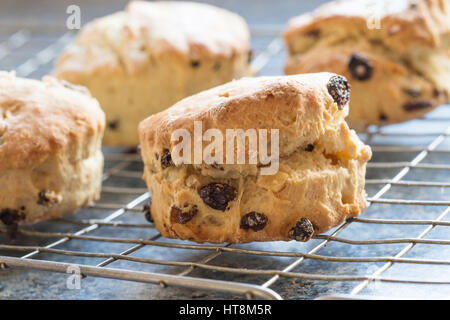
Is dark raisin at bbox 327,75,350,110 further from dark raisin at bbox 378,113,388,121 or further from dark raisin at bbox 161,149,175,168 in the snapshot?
dark raisin at bbox 378,113,388,121

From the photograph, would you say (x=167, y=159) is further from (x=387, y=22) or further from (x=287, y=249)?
(x=387, y=22)

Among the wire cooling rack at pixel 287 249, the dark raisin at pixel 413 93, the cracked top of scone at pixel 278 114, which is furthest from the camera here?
the dark raisin at pixel 413 93

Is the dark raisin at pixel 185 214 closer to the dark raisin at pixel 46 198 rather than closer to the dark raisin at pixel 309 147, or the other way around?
the dark raisin at pixel 309 147

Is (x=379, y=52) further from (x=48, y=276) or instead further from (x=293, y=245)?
(x=48, y=276)

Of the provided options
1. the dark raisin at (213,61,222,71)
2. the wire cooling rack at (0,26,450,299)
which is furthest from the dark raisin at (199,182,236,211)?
the dark raisin at (213,61,222,71)

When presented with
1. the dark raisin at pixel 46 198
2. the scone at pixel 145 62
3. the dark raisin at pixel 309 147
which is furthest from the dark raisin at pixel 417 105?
the dark raisin at pixel 46 198

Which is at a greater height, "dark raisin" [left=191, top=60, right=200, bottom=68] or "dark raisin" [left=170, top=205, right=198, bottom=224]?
"dark raisin" [left=191, top=60, right=200, bottom=68]

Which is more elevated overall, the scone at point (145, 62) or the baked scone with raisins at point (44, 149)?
the scone at point (145, 62)
